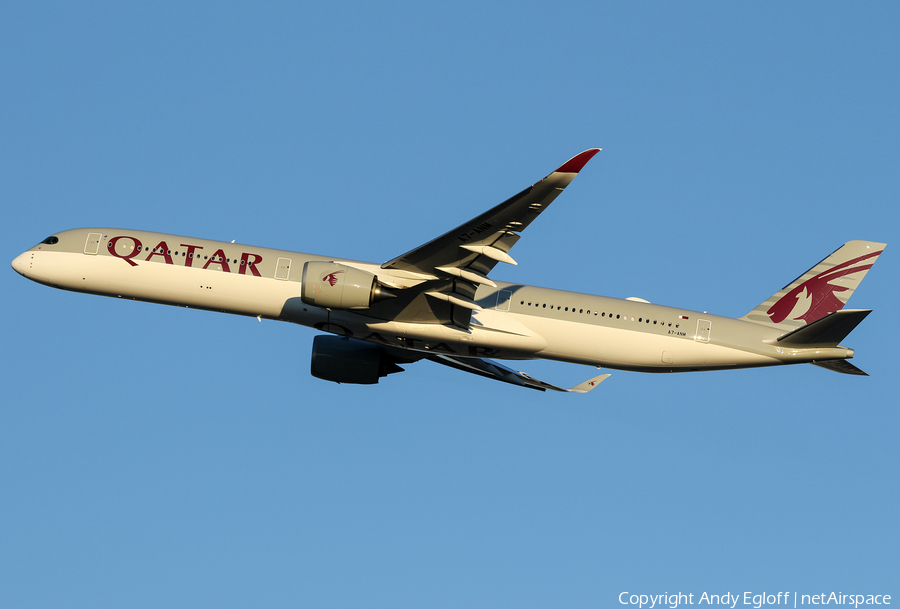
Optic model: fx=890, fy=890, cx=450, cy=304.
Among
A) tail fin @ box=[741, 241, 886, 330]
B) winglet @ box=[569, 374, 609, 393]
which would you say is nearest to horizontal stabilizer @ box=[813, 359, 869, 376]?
tail fin @ box=[741, 241, 886, 330]

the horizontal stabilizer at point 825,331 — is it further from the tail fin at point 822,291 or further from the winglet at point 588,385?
the winglet at point 588,385

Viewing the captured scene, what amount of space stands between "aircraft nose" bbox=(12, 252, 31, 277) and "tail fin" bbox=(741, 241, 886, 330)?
2605cm

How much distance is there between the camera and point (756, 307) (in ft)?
108

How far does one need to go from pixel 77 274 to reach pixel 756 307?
2445 cm

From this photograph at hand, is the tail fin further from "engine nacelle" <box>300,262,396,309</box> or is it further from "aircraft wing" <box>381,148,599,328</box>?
"engine nacelle" <box>300,262,396,309</box>

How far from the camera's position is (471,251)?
88.1ft

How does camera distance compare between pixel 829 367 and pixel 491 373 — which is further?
pixel 491 373

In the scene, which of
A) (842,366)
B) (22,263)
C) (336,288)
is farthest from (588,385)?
(22,263)

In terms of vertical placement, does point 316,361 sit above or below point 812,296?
below

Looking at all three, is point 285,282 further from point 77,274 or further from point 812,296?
point 812,296

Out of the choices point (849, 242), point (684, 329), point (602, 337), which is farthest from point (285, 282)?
point (849, 242)

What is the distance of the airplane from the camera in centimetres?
2814

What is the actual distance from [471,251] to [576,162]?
193 inches

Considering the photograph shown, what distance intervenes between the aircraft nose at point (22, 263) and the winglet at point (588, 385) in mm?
20241
